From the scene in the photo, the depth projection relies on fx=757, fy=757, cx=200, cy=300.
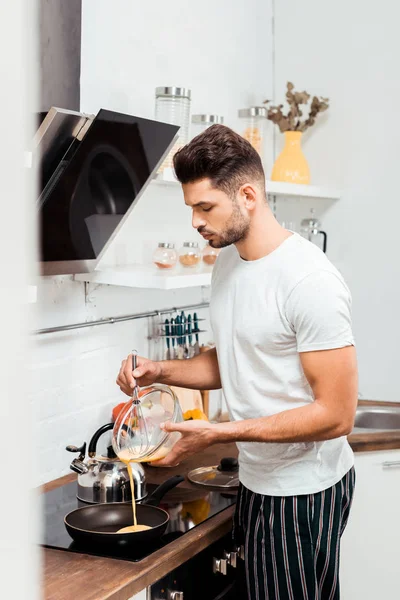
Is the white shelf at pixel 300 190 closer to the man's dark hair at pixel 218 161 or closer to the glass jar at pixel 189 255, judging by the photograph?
the glass jar at pixel 189 255

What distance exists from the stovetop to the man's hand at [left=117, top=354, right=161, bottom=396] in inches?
12.9

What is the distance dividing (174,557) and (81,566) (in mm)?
196

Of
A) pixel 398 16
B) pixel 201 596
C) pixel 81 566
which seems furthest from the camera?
pixel 398 16

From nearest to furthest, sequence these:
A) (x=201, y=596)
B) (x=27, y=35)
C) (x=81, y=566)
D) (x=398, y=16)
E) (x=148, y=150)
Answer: (x=27, y=35)
(x=81, y=566)
(x=201, y=596)
(x=148, y=150)
(x=398, y=16)

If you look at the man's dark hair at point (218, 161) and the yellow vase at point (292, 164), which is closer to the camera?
the man's dark hair at point (218, 161)

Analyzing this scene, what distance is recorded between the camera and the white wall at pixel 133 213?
6.91ft

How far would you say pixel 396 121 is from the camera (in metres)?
3.02

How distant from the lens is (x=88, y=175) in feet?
5.88

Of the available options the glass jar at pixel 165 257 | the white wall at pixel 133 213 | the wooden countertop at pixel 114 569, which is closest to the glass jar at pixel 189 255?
the glass jar at pixel 165 257

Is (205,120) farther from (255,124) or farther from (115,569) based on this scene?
(115,569)

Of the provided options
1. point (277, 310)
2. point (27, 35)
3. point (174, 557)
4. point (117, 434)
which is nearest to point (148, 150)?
point (277, 310)

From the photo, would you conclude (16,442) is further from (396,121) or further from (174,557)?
(396,121)

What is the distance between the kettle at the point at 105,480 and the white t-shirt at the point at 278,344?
0.30 m

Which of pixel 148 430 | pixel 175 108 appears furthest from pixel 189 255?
pixel 148 430
